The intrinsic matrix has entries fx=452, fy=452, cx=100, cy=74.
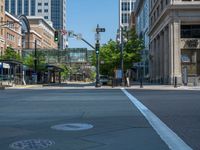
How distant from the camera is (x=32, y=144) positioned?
9.16 metres

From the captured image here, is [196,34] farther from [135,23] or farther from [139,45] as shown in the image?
[135,23]

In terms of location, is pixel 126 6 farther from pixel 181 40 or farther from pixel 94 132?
pixel 94 132

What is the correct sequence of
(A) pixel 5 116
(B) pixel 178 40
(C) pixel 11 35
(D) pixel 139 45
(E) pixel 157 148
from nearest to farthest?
(E) pixel 157 148 → (A) pixel 5 116 → (B) pixel 178 40 → (D) pixel 139 45 → (C) pixel 11 35

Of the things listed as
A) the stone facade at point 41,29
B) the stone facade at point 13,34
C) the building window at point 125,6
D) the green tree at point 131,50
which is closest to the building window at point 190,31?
the green tree at point 131,50

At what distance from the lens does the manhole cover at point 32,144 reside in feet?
28.8

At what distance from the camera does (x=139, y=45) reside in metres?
65.3

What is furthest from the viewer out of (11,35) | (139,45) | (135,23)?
(135,23)

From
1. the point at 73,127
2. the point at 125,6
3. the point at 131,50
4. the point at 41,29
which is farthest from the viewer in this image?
the point at 41,29

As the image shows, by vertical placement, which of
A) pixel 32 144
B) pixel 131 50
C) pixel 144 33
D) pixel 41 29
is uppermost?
pixel 41 29

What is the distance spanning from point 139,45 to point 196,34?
A: 830 cm

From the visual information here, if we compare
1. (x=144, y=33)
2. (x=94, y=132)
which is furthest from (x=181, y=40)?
(x=94, y=132)

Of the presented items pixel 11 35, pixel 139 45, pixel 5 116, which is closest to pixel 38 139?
pixel 5 116

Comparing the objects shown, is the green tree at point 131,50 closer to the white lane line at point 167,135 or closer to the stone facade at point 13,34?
the stone facade at point 13,34

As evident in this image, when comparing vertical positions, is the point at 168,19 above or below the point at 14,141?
above
